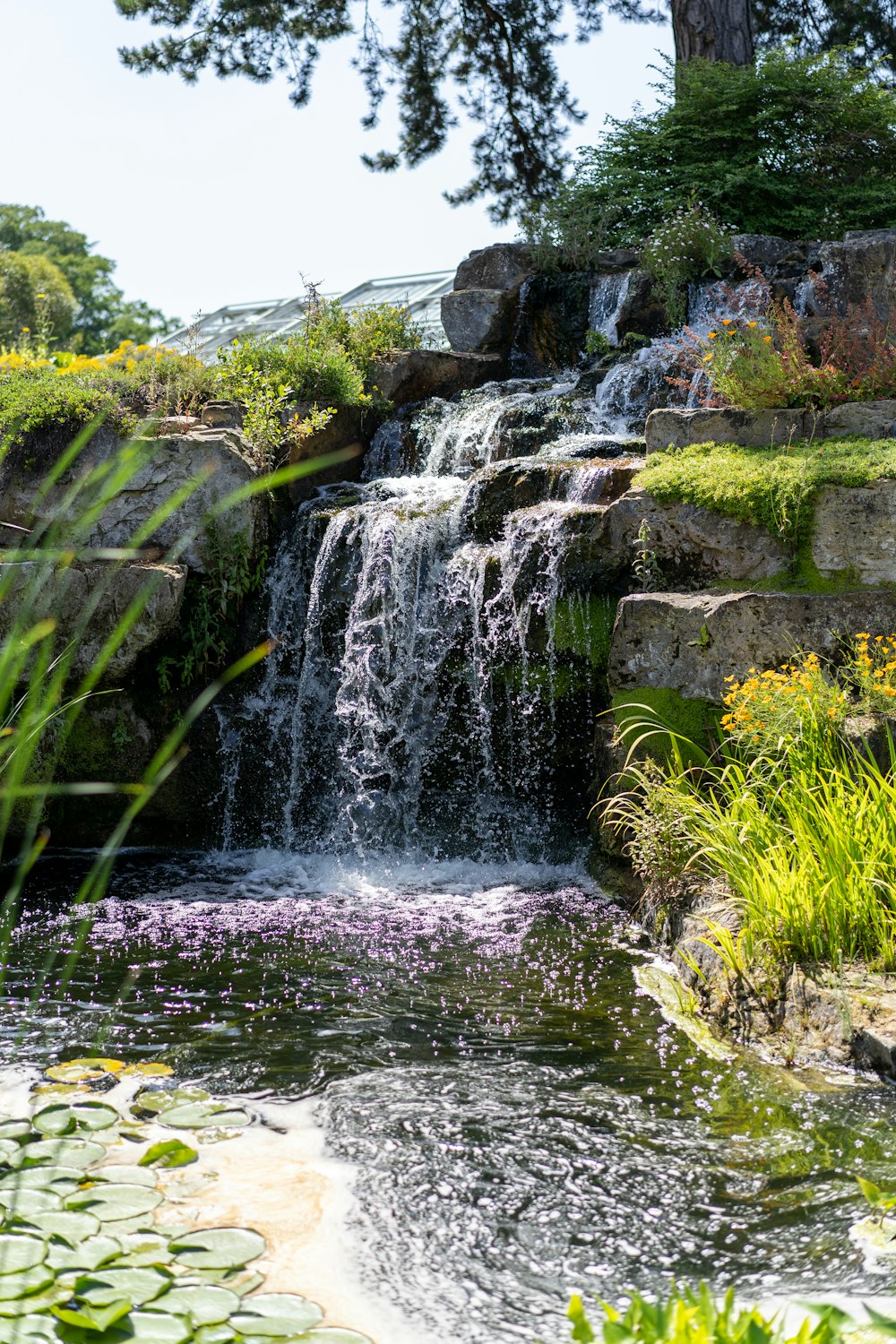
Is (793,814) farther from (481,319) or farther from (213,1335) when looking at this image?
(481,319)

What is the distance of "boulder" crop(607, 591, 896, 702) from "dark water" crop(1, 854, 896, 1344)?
124 cm

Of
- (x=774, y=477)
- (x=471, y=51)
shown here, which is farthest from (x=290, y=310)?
(x=774, y=477)

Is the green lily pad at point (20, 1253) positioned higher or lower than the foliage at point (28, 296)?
lower

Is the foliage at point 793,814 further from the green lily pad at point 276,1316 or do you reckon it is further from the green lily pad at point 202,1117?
the green lily pad at point 276,1316

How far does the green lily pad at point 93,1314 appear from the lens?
224 cm

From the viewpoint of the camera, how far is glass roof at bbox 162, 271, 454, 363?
50.6 ft

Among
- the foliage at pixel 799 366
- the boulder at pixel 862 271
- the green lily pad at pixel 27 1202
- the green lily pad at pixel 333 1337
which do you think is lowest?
the green lily pad at pixel 333 1337

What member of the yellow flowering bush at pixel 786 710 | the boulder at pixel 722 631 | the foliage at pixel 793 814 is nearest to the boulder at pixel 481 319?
the boulder at pixel 722 631

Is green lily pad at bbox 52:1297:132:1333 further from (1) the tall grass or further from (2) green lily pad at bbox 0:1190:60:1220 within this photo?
(1) the tall grass

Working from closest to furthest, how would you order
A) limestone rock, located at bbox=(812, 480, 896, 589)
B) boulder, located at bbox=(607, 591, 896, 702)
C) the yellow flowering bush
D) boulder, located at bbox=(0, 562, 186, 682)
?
the yellow flowering bush, boulder, located at bbox=(607, 591, 896, 702), limestone rock, located at bbox=(812, 480, 896, 589), boulder, located at bbox=(0, 562, 186, 682)

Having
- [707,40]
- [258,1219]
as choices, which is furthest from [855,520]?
[707,40]

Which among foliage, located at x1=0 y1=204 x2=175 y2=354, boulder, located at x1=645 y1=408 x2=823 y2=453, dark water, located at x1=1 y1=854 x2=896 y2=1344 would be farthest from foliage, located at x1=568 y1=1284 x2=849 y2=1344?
foliage, located at x1=0 y1=204 x2=175 y2=354

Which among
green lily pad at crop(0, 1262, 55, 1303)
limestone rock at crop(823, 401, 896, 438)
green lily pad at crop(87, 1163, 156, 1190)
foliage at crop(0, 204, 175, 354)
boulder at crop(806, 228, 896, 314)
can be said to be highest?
foliage at crop(0, 204, 175, 354)

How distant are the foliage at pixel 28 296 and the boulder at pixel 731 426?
61.8 ft
